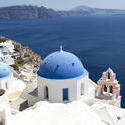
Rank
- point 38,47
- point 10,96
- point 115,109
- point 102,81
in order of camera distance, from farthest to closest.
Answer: point 38,47 → point 102,81 → point 10,96 → point 115,109

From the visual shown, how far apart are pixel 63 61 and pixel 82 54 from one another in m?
57.4

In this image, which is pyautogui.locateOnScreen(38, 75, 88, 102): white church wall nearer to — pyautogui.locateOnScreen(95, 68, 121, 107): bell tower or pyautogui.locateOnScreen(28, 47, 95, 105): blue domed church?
pyautogui.locateOnScreen(28, 47, 95, 105): blue domed church

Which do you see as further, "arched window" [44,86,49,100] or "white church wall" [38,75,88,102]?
"arched window" [44,86,49,100]

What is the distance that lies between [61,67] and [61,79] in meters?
1.07

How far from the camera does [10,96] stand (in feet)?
72.2

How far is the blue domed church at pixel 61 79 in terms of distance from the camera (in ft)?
59.0

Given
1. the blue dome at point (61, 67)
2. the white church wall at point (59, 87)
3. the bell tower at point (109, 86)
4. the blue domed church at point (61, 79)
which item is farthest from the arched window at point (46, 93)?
the bell tower at point (109, 86)

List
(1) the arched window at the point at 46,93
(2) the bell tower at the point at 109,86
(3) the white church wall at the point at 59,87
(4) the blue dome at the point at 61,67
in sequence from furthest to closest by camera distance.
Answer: (2) the bell tower at the point at 109,86 < (1) the arched window at the point at 46,93 < (3) the white church wall at the point at 59,87 < (4) the blue dome at the point at 61,67

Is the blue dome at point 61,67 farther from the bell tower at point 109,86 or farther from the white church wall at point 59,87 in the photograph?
the bell tower at point 109,86

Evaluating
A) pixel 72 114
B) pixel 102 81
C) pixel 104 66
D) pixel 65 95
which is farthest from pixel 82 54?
pixel 72 114

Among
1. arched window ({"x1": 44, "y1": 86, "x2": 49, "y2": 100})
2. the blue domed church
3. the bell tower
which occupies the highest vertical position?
the blue domed church

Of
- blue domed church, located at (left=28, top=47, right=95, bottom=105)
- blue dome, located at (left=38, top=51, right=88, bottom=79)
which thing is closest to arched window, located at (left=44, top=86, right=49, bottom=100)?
blue domed church, located at (left=28, top=47, right=95, bottom=105)

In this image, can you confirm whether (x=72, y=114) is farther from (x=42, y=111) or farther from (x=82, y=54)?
(x=82, y=54)

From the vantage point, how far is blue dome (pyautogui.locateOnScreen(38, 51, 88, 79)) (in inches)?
706
